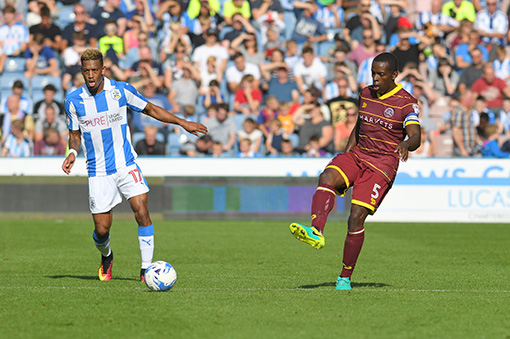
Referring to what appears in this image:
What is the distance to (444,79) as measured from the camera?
22297 mm

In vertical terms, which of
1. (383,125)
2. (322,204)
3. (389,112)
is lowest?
(322,204)

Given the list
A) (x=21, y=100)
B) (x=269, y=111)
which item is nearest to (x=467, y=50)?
(x=269, y=111)

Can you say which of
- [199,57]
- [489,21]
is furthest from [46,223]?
[489,21]

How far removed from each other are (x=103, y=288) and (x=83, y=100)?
198cm

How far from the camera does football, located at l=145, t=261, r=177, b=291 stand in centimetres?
852

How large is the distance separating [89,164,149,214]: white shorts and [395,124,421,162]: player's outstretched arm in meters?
2.82

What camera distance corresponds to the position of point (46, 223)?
18.2 metres

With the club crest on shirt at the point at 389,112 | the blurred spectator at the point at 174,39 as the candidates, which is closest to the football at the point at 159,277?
the club crest on shirt at the point at 389,112

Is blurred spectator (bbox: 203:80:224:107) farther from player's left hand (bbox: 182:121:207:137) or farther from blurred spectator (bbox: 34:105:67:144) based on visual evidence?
player's left hand (bbox: 182:121:207:137)

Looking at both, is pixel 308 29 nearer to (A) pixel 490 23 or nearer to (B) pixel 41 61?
(A) pixel 490 23

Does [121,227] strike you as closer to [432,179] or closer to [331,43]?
[432,179]

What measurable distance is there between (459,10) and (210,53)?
7023mm

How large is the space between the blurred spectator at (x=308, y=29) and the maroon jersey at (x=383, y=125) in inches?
574

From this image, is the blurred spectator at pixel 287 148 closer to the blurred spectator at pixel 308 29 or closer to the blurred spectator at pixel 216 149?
the blurred spectator at pixel 216 149
